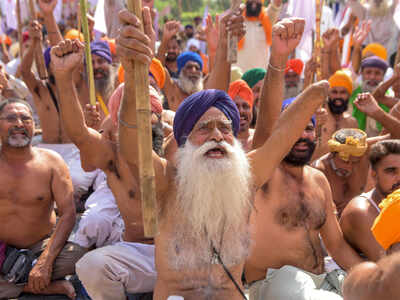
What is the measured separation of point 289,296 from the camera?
3338 millimetres

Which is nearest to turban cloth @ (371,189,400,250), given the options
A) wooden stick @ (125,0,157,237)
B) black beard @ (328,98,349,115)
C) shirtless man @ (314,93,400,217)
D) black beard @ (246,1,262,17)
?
wooden stick @ (125,0,157,237)

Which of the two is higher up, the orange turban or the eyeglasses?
the orange turban

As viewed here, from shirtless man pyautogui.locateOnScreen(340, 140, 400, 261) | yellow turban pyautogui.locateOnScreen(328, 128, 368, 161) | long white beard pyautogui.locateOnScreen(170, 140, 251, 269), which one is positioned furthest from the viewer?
yellow turban pyautogui.locateOnScreen(328, 128, 368, 161)

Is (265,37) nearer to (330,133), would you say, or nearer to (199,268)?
(330,133)

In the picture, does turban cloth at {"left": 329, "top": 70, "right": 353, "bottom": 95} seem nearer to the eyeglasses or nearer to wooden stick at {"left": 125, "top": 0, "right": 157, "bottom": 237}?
the eyeglasses

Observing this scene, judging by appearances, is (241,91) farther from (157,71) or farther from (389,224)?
(389,224)

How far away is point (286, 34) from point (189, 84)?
4.28 meters

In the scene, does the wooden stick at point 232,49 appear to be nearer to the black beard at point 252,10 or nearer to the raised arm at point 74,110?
the raised arm at point 74,110

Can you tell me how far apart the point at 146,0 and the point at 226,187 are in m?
3.01

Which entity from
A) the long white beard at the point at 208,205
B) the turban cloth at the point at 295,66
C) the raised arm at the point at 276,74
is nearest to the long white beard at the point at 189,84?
the turban cloth at the point at 295,66

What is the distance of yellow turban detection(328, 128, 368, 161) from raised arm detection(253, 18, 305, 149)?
171 cm

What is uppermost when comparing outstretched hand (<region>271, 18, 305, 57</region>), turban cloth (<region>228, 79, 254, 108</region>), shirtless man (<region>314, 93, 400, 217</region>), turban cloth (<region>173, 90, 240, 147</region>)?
outstretched hand (<region>271, 18, 305, 57</region>)

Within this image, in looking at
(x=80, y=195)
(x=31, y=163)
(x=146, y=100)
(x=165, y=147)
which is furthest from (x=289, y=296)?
(x=80, y=195)

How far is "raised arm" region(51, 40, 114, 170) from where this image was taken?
2906mm
